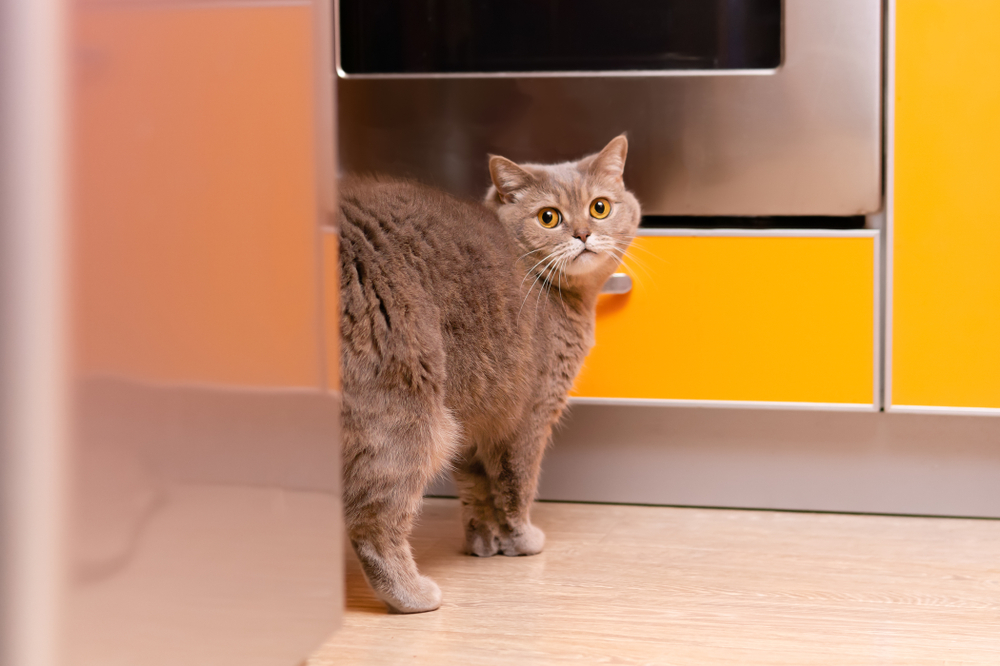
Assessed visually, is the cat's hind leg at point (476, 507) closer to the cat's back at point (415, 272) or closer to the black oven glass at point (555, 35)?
the cat's back at point (415, 272)

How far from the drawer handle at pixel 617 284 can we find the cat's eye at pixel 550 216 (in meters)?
0.19

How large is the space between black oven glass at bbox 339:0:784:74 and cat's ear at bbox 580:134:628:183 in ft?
0.64

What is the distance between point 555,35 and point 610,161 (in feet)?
0.97

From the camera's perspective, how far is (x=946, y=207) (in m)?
1.36

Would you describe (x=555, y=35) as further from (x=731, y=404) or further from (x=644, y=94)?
(x=731, y=404)

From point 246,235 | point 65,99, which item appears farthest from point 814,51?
point 65,99

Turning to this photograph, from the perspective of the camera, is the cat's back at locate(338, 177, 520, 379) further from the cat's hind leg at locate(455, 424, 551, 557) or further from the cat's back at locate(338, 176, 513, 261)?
the cat's hind leg at locate(455, 424, 551, 557)

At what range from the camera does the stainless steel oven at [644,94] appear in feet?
4.57

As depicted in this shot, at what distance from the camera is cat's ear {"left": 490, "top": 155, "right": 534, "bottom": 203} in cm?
133

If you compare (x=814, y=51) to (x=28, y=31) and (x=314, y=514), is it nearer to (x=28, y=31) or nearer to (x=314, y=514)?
(x=314, y=514)

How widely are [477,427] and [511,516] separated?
6.9 inches

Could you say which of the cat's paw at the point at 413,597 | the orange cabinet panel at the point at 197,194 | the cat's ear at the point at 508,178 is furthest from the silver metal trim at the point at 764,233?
the orange cabinet panel at the point at 197,194

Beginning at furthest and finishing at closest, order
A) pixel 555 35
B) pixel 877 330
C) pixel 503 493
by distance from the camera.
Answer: pixel 555 35 < pixel 877 330 < pixel 503 493

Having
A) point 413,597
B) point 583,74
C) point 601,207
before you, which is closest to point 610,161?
point 601,207
